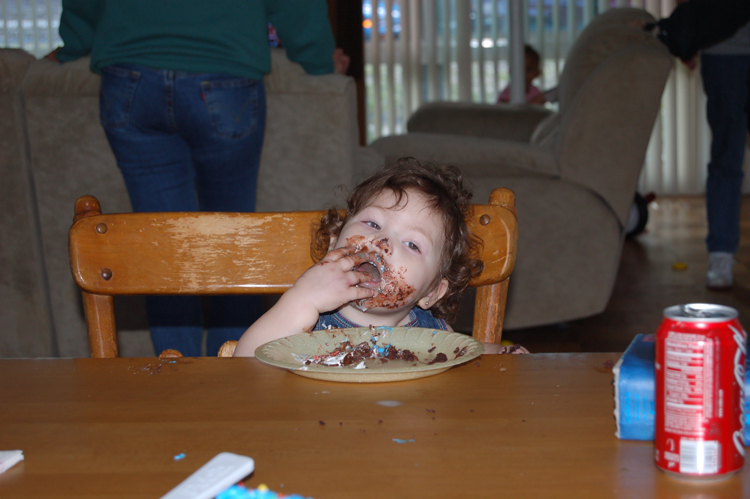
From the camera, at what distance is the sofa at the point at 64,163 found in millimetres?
1900

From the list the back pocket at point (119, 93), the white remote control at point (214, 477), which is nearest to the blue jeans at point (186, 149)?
the back pocket at point (119, 93)

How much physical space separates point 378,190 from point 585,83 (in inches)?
57.1

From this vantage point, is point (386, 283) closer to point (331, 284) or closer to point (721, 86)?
point (331, 284)

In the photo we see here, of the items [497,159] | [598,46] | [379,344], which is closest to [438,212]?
[379,344]

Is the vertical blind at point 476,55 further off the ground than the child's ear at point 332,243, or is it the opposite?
the vertical blind at point 476,55

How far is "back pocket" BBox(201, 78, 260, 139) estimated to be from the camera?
5.29ft

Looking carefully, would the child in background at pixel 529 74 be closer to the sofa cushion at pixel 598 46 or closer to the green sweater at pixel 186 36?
the sofa cushion at pixel 598 46

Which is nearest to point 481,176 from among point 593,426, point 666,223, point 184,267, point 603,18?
point 603,18

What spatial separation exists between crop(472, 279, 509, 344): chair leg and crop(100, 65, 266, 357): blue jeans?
2.75ft

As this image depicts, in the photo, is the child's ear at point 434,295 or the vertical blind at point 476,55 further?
the vertical blind at point 476,55

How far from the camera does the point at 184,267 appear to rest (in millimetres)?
1021

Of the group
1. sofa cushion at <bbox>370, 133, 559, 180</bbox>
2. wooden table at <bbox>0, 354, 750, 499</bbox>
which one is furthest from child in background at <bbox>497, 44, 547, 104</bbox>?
Answer: wooden table at <bbox>0, 354, 750, 499</bbox>

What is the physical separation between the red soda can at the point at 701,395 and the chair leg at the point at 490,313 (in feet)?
1.88

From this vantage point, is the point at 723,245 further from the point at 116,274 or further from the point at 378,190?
the point at 116,274
